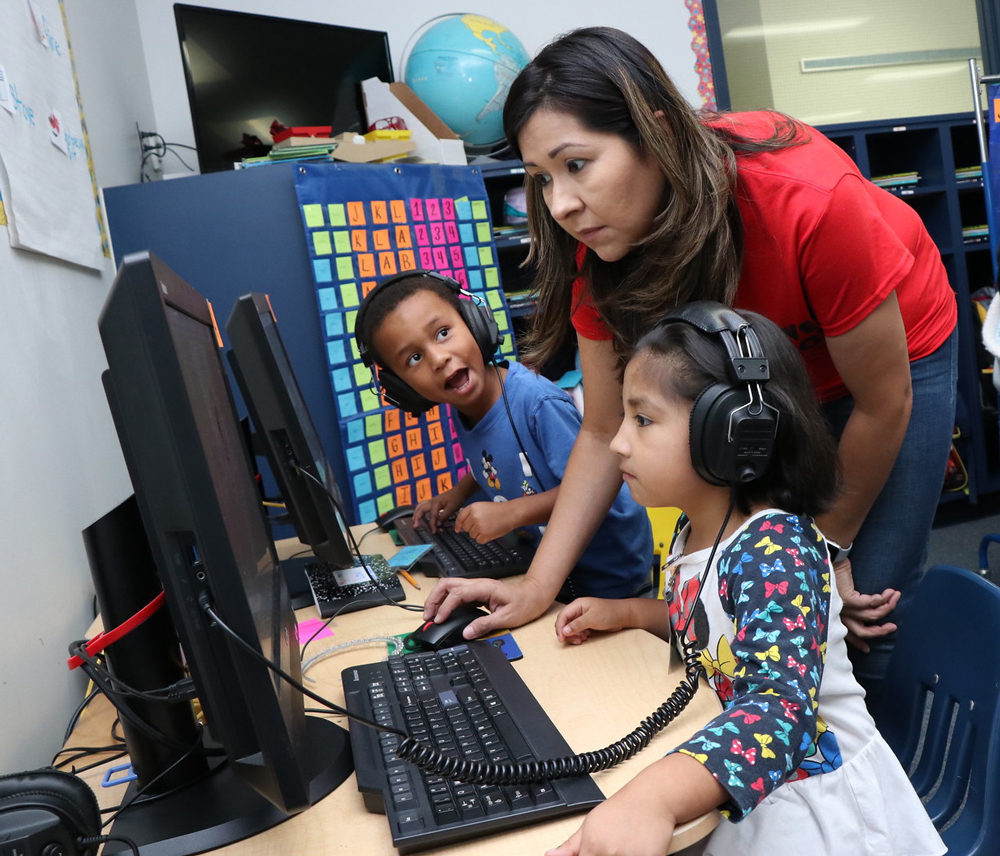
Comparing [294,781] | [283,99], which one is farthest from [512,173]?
[294,781]

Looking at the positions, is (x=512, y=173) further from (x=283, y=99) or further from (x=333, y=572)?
(x=333, y=572)

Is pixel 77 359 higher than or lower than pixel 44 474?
higher

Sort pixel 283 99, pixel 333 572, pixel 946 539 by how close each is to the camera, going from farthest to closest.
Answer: pixel 946 539, pixel 283 99, pixel 333 572

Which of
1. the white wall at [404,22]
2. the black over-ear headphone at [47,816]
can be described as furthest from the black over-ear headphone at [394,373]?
the white wall at [404,22]

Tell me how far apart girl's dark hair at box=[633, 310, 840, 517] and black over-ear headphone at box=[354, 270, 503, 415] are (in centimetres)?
67

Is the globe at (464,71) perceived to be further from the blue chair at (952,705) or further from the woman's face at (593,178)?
the blue chair at (952,705)

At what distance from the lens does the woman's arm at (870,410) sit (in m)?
0.98

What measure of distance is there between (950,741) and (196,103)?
2.50 meters

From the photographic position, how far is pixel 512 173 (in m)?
2.98

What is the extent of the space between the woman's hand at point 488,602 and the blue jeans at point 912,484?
0.46 m

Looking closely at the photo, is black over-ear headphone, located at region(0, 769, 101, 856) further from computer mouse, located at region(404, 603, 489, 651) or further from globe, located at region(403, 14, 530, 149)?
globe, located at region(403, 14, 530, 149)

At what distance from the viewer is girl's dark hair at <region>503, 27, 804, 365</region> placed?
3.09 feet

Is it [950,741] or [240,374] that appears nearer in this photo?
[950,741]

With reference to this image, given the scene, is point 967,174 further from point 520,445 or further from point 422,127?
point 520,445
